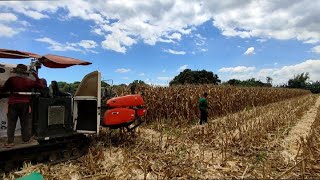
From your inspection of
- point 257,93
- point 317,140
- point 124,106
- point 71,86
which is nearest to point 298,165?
point 317,140

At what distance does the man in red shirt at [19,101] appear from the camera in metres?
8.14

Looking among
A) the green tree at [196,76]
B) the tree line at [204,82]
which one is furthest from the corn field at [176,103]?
the green tree at [196,76]

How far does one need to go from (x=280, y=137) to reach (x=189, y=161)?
436cm

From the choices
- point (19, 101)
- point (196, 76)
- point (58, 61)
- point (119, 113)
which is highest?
point (196, 76)

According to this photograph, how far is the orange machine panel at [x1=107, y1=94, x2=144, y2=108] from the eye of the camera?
32.5 ft

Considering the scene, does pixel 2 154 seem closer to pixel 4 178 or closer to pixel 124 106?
pixel 4 178

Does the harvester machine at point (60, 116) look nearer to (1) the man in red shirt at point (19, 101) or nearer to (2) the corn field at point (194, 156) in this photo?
(1) the man in red shirt at point (19, 101)

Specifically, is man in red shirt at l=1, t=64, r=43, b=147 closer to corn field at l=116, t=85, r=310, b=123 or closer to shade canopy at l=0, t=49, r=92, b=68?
shade canopy at l=0, t=49, r=92, b=68

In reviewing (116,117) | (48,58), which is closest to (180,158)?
(116,117)

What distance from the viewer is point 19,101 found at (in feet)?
27.0

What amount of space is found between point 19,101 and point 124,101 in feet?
9.43

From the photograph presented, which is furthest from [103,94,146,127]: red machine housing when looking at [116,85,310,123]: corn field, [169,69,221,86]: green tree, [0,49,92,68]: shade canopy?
[169,69,221,86]: green tree

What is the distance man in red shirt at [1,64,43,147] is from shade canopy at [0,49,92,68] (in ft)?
1.69

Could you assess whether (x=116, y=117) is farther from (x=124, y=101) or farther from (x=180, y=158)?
(x=180, y=158)
